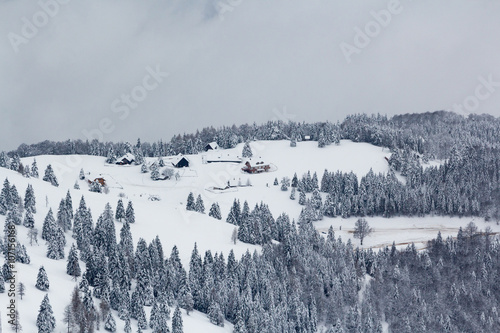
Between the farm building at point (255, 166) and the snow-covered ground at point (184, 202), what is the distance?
107 inches

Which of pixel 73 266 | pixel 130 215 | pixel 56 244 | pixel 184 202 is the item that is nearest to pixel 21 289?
pixel 73 266

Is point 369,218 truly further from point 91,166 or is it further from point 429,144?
point 91,166

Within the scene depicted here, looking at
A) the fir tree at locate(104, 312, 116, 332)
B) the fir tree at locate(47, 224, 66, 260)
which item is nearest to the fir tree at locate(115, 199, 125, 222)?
the fir tree at locate(47, 224, 66, 260)

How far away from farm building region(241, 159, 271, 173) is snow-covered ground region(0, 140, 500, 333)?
273 cm

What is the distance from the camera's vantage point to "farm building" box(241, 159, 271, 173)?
174 meters

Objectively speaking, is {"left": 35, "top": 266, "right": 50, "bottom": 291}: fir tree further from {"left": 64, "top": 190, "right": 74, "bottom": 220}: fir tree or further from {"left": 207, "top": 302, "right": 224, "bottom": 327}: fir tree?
{"left": 64, "top": 190, "right": 74, "bottom": 220}: fir tree

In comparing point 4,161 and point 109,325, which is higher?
point 4,161

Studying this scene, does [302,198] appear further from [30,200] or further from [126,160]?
[30,200]

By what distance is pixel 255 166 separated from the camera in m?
175

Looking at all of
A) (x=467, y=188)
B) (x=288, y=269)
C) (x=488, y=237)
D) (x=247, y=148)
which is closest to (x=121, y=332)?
(x=288, y=269)

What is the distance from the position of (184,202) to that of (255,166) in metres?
36.4

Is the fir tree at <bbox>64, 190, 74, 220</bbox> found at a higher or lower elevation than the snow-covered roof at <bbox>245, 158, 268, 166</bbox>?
lower

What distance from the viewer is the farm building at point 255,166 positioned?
17450cm

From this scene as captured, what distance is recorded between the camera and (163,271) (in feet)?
275
